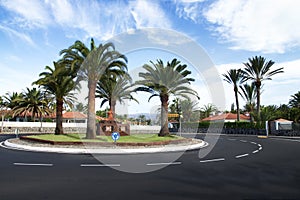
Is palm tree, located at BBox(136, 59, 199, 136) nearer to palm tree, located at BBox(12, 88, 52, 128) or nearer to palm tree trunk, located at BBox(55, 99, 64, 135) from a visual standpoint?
palm tree trunk, located at BBox(55, 99, 64, 135)

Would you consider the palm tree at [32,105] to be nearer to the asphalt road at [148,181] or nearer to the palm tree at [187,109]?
the palm tree at [187,109]

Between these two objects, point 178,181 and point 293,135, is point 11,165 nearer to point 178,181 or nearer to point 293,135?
point 178,181

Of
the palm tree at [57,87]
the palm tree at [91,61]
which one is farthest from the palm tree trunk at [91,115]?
the palm tree at [57,87]

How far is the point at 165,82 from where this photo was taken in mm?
28891

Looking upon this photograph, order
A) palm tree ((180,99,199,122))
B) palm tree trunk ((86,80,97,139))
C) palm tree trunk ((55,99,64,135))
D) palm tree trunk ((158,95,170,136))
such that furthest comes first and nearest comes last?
palm tree ((180,99,199,122))
palm tree trunk ((55,99,64,135))
palm tree trunk ((158,95,170,136))
palm tree trunk ((86,80,97,139))

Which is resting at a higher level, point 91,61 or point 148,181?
point 91,61

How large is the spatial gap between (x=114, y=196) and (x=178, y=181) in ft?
8.23

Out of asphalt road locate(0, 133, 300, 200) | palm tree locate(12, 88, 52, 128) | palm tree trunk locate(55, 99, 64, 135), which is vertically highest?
palm tree locate(12, 88, 52, 128)

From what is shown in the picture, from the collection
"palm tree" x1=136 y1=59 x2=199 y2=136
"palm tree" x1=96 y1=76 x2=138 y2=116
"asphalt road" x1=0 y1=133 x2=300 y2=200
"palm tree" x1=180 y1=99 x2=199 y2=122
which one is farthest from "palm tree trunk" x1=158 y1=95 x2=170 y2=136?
"palm tree" x1=180 y1=99 x2=199 y2=122

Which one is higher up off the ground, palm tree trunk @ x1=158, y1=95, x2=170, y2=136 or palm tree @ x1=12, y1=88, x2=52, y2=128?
palm tree @ x1=12, y1=88, x2=52, y2=128

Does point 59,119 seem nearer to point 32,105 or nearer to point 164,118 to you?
point 164,118

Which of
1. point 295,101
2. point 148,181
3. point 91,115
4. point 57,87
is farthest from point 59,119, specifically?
point 295,101

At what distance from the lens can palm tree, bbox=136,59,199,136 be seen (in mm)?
28594

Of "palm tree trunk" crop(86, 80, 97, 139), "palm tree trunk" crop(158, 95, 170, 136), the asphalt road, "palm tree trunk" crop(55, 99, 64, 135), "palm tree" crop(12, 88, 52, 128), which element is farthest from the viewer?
"palm tree" crop(12, 88, 52, 128)
